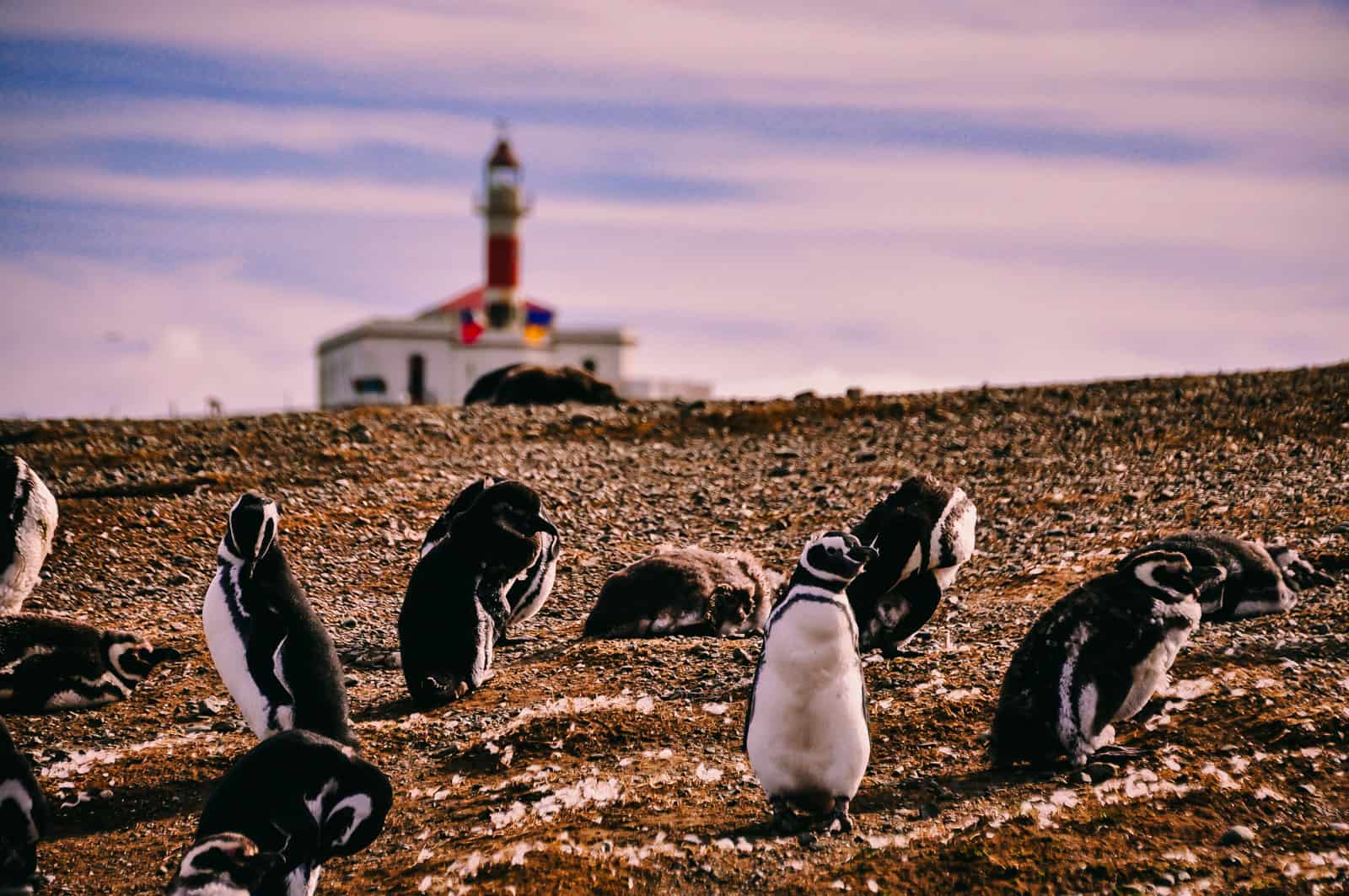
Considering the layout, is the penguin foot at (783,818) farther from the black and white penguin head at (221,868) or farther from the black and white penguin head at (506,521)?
the black and white penguin head at (506,521)

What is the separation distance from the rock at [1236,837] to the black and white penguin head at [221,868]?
148 inches

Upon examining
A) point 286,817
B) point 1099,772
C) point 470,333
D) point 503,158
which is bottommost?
point 1099,772

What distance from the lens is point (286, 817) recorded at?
5.40 m

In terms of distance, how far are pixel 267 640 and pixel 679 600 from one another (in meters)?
2.95

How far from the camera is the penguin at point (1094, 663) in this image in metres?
6.53

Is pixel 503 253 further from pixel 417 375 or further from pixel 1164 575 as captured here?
pixel 1164 575

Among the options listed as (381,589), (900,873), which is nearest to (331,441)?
(381,589)

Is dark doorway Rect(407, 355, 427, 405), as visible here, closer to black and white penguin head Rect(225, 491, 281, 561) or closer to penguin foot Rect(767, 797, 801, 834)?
black and white penguin head Rect(225, 491, 281, 561)

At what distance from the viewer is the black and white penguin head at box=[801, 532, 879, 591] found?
19.8 feet

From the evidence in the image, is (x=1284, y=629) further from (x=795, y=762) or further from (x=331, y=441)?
(x=331, y=441)

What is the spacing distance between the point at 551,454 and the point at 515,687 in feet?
25.2

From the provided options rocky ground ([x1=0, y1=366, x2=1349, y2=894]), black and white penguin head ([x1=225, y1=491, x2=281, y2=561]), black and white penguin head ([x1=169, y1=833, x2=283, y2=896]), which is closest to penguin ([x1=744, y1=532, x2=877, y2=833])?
rocky ground ([x1=0, y1=366, x2=1349, y2=894])

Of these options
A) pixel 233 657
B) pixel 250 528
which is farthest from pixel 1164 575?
pixel 233 657

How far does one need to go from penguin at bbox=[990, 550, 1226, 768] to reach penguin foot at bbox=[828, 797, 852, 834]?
3.19 feet
